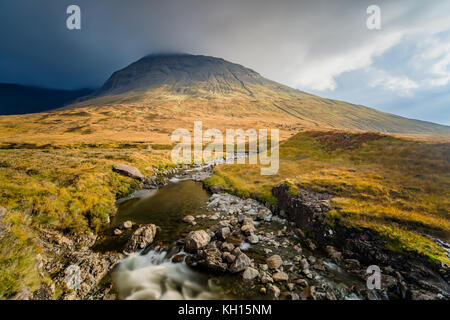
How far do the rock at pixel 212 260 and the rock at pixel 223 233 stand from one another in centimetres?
235

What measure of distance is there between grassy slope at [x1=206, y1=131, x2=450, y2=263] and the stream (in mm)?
4995

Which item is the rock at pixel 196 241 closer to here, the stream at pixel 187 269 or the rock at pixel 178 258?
the rock at pixel 178 258

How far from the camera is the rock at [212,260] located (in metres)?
12.6

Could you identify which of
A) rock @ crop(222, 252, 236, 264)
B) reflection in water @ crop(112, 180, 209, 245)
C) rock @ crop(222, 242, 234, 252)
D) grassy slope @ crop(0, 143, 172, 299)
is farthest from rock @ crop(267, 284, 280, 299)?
grassy slope @ crop(0, 143, 172, 299)

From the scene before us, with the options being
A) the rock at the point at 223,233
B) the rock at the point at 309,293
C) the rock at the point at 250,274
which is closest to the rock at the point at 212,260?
the rock at the point at 250,274

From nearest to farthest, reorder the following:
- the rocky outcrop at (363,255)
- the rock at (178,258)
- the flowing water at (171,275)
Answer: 1. the rocky outcrop at (363,255)
2. the flowing water at (171,275)
3. the rock at (178,258)

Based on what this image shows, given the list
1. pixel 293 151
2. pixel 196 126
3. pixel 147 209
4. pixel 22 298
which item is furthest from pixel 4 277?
pixel 196 126

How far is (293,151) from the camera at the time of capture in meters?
48.7

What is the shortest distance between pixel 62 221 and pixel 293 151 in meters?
48.2

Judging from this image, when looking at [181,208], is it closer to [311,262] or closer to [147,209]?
[147,209]

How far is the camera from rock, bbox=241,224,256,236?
56.3 feet

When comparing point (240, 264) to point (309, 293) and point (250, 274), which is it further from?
point (309, 293)

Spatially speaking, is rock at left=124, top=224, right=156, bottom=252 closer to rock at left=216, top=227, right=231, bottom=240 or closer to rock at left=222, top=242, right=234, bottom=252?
rock at left=216, top=227, right=231, bottom=240

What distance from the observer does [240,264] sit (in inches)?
496
